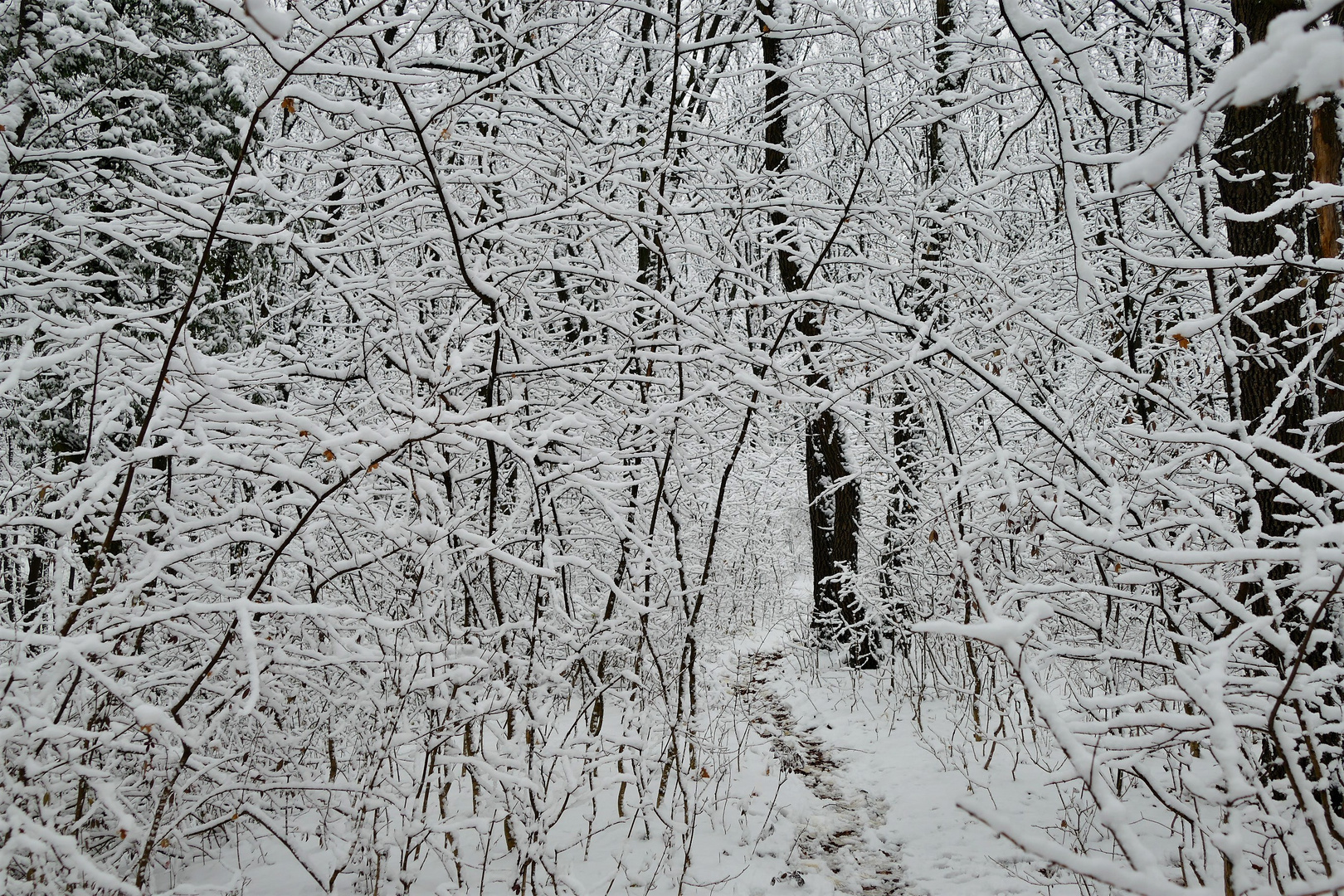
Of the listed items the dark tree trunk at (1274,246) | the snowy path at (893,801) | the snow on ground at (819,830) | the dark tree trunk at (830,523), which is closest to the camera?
the dark tree trunk at (1274,246)

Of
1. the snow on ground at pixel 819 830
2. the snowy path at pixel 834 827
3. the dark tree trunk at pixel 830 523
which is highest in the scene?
the dark tree trunk at pixel 830 523

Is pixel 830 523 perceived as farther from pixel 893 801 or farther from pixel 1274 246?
pixel 1274 246

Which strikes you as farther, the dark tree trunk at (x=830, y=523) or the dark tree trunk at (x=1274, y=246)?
the dark tree trunk at (x=830, y=523)

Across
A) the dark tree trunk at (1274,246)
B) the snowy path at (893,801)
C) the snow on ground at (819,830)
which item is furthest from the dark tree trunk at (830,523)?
the dark tree trunk at (1274,246)

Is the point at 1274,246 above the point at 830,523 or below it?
above

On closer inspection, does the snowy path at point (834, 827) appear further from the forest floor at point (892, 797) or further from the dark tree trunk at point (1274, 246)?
the dark tree trunk at point (1274, 246)

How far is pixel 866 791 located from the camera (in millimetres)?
4492

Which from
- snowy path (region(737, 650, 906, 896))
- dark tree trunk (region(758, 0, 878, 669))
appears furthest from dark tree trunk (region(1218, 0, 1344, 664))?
dark tree trunk (region(758, 0, 878, 669))

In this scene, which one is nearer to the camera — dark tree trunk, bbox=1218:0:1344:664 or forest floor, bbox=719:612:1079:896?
dark tree trunk, bbox=1218:0:1344:664

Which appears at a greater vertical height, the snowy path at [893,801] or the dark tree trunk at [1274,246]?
the dark tree trunk at [1274,246]

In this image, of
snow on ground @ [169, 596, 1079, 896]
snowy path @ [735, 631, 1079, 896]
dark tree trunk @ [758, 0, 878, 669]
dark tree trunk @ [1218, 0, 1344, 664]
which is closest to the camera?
dark tree trunk @ [1218, 0, 1344, 664]

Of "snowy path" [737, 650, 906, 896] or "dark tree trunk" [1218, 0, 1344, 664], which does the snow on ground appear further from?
"dark tree trunk" [1218, 0, 1344, 664]

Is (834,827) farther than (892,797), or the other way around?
(892,797)

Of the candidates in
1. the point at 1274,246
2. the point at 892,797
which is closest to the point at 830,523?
the point at 892,797
